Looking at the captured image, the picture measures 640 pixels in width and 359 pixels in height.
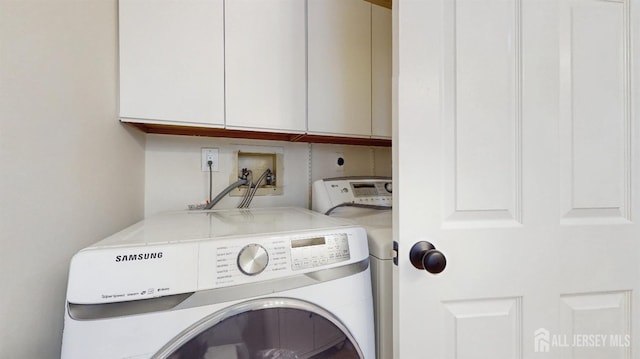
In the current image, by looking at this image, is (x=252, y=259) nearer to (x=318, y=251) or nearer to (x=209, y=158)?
(x=318, y=251)

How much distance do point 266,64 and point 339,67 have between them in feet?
1.23

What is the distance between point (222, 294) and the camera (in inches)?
22.1

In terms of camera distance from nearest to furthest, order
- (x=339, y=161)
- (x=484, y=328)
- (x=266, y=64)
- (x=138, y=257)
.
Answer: (x=138, y=257) < (x=484, y=328) < (x=266, y=64) < (x=339, y=161)

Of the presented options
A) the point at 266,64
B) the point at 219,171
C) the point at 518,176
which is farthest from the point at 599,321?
the point at 219,171

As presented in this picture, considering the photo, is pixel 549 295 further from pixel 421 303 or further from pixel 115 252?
pixel 115 252

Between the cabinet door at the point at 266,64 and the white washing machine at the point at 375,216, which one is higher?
the cabinet door at the point at 266,64

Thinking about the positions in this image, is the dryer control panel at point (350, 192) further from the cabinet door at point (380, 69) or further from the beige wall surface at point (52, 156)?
the beige wall surface at point (52, 156)

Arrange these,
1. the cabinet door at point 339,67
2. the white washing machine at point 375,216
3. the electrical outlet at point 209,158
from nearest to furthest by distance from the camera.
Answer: the white washing machine at point 375,216
the cabinet door at point 339,67
the electrical outlet at point 209,158

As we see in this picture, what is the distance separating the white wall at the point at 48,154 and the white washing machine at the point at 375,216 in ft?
2.80

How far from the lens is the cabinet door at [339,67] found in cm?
117

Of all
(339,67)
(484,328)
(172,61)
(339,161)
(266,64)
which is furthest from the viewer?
(339,161)

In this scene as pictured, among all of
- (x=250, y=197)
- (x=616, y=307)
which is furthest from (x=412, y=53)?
(x=250, y=197)

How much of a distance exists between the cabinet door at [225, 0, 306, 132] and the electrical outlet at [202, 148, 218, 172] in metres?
0.32

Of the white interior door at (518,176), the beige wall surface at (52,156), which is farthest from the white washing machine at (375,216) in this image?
the beige wall surface at (52,156)
